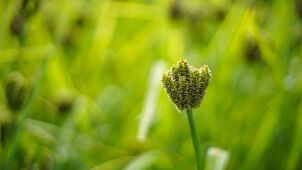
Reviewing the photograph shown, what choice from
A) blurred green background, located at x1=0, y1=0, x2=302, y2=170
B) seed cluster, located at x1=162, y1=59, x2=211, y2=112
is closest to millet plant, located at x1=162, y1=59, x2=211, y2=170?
seed cluster, located at x1=162, y1=59, x2=211, y2=112

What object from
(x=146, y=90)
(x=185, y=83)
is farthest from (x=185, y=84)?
(x=146, y=90)

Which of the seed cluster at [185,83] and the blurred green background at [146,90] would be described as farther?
the blurred green background at [146,90]

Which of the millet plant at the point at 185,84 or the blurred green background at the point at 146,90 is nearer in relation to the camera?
the millet plant at the point at 185,84

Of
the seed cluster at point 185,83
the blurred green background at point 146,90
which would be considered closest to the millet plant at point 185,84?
the seed cluster at point 185,83

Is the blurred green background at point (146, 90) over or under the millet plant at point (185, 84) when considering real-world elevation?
over

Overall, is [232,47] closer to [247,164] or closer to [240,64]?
[240,64]

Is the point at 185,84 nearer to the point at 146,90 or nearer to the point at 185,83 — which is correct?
the point at 185,83

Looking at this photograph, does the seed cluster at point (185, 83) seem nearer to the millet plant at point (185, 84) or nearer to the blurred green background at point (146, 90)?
the millet plant at point (185, 84)
